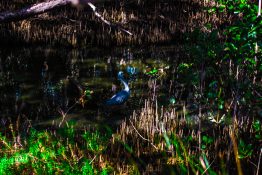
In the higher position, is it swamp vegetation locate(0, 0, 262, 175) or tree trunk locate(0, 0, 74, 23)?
tree trunk locate(0, 0, 74, 23)

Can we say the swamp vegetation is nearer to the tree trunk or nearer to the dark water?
the dark water

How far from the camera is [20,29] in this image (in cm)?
806

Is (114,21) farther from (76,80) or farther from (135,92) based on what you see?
(135,92)

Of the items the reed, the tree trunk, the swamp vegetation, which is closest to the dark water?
the swamp vegetation

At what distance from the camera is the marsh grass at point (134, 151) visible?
2.68 m

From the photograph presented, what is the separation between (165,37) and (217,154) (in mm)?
5730

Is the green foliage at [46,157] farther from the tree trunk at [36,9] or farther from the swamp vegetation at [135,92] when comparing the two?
the tree trunk at [36,9]

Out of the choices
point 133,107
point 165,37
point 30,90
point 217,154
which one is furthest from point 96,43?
point 217,154

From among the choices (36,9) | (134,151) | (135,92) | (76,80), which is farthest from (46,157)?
(76,80)

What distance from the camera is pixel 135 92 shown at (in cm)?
523

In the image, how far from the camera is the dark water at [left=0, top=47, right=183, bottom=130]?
4.47 metres

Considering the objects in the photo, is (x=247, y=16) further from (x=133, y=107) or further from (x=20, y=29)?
(x=20, y=29)

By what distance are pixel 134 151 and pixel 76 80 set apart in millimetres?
2581

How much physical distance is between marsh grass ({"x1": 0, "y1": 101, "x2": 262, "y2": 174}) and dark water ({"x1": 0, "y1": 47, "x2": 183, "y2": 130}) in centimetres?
55
